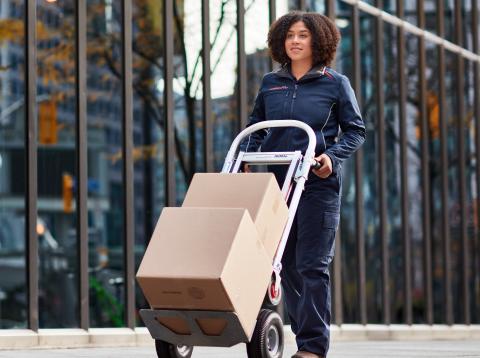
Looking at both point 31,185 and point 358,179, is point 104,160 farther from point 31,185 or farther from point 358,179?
point 31,185

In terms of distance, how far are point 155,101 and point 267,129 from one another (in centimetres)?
935

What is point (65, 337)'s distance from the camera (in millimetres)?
9773

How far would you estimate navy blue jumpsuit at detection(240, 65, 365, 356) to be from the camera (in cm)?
654

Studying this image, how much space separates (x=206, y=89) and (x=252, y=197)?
18.7ft

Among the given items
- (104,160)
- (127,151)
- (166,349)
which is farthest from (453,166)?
(166,349)

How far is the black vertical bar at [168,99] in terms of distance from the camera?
11.3m

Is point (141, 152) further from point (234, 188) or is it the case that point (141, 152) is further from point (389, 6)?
point (234, 188)

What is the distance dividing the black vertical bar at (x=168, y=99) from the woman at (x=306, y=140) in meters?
4.38

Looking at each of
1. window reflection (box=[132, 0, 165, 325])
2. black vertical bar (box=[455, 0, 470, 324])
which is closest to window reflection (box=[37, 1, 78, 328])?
window reflection (box=[132, 0, 165, 325])

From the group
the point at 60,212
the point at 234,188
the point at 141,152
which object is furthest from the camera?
the point at 60,212

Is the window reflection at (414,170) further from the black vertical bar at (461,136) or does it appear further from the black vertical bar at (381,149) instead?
the black vertical bar at (381,149)

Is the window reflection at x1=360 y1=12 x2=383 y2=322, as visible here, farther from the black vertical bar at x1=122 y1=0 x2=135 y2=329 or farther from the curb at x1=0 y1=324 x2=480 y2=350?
the black vertical bar at x1=122 y1=0 x2=135 y2=329

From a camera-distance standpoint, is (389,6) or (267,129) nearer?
(267,129)

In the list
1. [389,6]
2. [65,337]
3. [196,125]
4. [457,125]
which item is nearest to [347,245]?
[457,125]
